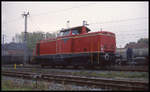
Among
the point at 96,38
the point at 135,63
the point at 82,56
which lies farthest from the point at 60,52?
the point at 135,63

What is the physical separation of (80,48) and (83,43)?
61 cm

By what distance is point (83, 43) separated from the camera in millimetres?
16516

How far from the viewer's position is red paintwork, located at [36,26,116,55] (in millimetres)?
15453

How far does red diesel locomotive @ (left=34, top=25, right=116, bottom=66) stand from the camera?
50.2 ft

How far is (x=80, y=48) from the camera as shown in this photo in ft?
55.2

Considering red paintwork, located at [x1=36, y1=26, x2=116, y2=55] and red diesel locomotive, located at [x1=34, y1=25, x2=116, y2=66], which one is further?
red paintwork, located at [x1=36, y1=26, x2=116, y2=55]

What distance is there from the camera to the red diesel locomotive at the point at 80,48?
15.3 m

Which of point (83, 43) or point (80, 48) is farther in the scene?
point (80, 48)

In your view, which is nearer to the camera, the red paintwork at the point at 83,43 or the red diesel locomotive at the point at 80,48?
the red diesel locomotive at the point at 80,48

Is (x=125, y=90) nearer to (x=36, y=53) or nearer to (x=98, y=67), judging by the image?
(x=98, y=67)

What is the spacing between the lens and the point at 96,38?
1555 centimetres

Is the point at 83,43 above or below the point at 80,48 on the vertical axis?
above

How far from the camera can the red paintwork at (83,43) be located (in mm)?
15453

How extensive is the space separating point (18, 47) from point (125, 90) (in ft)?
116
